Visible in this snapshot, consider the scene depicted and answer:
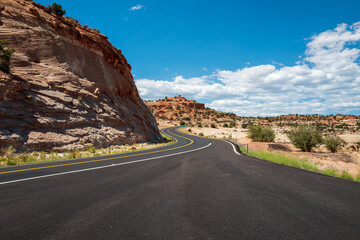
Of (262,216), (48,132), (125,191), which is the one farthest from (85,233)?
(48,132)

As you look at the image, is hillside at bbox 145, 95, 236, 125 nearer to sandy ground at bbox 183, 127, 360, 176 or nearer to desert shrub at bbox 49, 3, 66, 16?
desert shrub at bbox 49, 3, 66, 16

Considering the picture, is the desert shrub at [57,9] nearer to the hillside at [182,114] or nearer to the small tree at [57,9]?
the small tree at [57,9]

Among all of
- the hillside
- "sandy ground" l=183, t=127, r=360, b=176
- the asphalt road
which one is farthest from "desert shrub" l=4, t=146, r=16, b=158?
the hillside

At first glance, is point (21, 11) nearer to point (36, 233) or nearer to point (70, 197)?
point (70, 197)

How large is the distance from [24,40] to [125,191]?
2217 cm

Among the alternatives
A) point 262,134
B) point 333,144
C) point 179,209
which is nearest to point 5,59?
point 179,209

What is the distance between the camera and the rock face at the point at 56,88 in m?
15.2

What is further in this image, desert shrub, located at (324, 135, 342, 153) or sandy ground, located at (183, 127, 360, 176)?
desert shrub, located at (324, 135, 342, 153)

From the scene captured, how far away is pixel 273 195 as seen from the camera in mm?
4750

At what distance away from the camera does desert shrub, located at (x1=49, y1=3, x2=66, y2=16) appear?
907 inches

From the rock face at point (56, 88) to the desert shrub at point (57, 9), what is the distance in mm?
1172

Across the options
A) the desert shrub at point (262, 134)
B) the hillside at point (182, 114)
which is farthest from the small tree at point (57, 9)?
the hillside at point (182, 114)

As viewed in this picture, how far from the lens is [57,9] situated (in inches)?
917

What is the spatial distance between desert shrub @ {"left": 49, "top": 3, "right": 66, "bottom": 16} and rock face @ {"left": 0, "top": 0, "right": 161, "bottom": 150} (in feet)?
3.84
